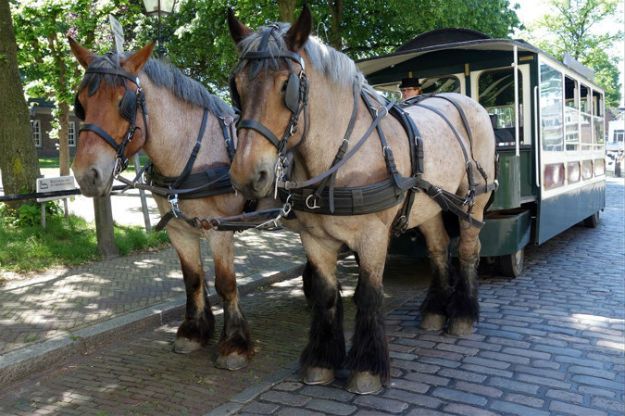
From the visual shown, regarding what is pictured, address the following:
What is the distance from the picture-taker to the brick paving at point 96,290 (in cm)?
468

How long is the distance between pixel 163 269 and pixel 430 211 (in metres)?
4.13

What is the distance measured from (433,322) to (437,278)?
14.7 inches

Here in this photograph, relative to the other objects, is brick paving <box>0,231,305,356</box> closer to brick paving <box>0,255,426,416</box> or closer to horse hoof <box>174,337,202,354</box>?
brick paving <box>0,255,426,416</box>

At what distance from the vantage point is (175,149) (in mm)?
3732

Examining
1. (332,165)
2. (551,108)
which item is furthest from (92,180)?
(551,108)

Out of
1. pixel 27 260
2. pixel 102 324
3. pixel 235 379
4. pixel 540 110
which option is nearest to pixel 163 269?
pixel 27 260

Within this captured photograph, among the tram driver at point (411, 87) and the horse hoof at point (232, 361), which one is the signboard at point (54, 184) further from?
the tram driver at point (411, 87)

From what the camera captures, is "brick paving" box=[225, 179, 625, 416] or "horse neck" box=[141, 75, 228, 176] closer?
"brick paving" box=[225, 179, 625, 416]

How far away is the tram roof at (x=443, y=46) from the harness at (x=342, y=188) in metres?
2.54

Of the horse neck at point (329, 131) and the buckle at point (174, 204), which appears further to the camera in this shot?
the buckle at point (174, 204)

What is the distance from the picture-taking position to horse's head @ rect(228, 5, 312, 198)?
2.61 m

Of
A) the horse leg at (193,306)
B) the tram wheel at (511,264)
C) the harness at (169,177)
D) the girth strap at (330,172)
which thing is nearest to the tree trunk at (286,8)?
the tram wheel at (511,264)

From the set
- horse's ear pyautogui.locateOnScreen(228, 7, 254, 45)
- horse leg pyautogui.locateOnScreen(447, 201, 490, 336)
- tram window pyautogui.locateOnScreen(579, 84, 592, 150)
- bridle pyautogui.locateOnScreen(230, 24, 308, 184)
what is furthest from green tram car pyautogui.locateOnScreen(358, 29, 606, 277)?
horse's ear pyautogui.locateOnScreen(228, 7, 254, 45)

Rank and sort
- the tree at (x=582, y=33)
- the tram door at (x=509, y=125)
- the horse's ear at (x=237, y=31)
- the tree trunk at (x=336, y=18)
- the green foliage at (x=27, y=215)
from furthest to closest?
the tree at (x=582, y=33), the tree trunk at (x=336, y=18), the green foliage at (x=27, y=215), the tram door at (x=509, y=125), the horse's ear at (x=237, y=31)
